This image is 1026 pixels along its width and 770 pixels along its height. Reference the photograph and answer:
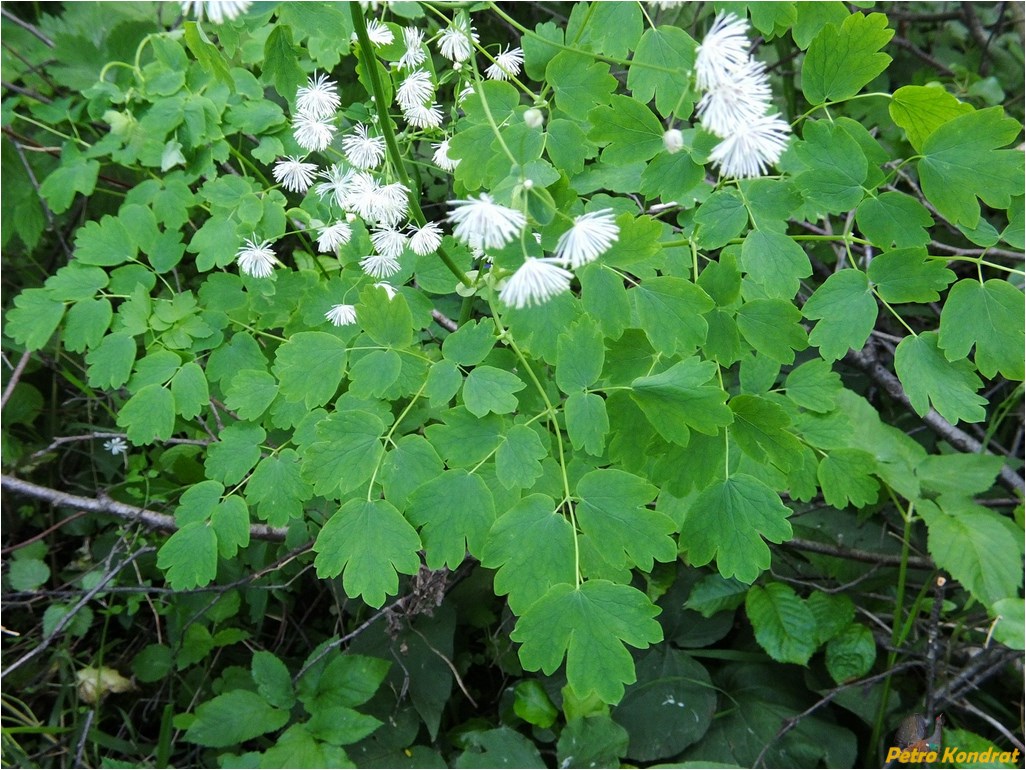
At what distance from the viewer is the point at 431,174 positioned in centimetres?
162

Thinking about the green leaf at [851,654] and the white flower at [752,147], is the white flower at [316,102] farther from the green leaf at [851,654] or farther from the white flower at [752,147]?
the green leaf at [851,654]

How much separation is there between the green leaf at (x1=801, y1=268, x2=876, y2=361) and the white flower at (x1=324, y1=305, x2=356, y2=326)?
57cm

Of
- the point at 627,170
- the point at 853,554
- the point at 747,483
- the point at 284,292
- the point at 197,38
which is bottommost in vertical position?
the point at 853,554

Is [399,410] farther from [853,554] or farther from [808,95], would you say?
[853,554]

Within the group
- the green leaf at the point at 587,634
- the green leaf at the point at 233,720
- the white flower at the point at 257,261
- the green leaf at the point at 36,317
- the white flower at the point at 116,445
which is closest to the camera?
the green leaf at the point at 587,634

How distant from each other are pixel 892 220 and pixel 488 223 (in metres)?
0.50

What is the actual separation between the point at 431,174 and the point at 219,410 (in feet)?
2.21

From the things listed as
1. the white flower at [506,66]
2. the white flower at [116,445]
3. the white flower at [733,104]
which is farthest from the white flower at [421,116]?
the white flower at [116,445]

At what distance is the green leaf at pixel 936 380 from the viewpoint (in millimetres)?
868

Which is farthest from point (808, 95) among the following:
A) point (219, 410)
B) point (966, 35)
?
point (966, 35)

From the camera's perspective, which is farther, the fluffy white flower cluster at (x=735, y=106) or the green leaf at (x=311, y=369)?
the green leaf at (x=311, y=369)

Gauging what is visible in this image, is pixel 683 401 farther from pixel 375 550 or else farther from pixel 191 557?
pixel 191 557

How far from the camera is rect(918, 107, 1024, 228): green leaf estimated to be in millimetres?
817

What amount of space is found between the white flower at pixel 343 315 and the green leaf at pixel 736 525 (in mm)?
506
